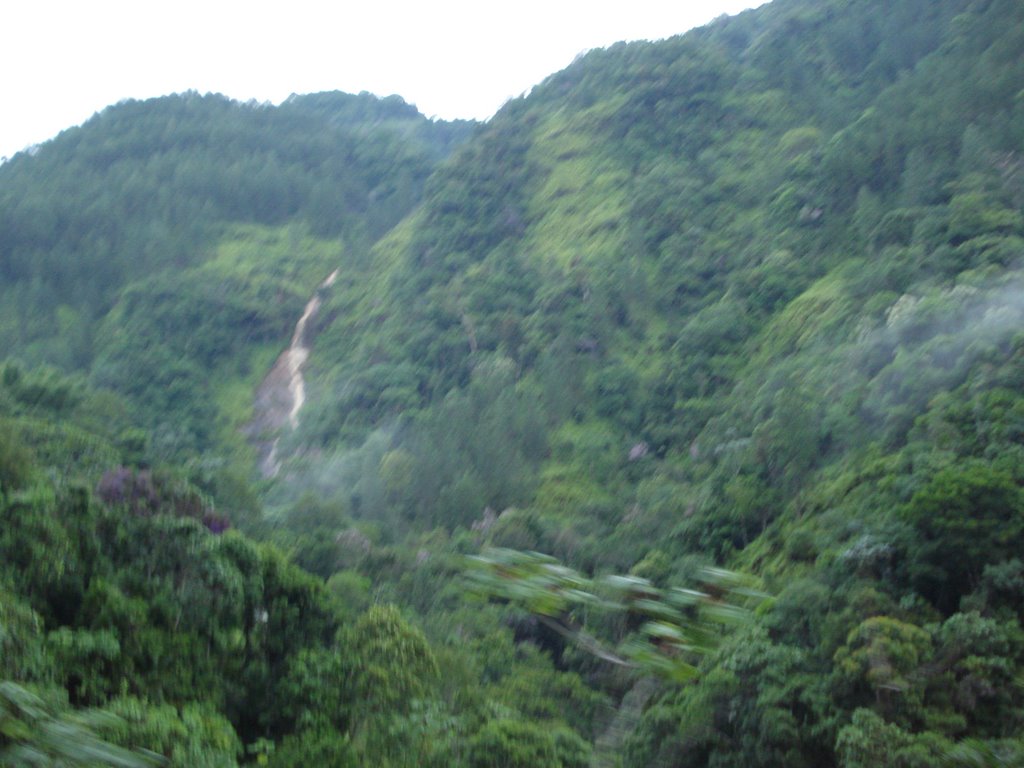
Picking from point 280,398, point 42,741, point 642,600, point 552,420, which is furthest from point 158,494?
point 280,398

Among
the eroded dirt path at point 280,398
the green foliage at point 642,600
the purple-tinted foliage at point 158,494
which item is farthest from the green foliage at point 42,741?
the eroded dirt path at point 280,398

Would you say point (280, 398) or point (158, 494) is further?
point (280, 398)

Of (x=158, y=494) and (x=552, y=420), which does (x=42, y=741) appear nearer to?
(x=158, y=494)

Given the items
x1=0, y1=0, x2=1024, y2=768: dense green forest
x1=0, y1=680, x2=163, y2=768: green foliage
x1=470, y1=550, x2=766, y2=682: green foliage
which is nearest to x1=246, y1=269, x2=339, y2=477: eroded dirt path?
x1=0, y1=0, x2=1024, y2=768: dense green forest

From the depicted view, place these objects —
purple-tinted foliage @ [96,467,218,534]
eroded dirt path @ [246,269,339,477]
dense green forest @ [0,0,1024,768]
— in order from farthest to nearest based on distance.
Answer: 1. eroded dirt path @ [246,269,339,477]
2. purple-tinted foliage @ [96,467,218,534]
3. dense green forest @ [0,0,1024,768]

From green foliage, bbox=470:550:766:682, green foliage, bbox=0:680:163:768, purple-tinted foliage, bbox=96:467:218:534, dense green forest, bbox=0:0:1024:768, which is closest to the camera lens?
green foliage, bbox=0:680:163:768

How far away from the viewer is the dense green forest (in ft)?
49.0

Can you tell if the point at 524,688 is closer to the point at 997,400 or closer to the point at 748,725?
the point at 748,725

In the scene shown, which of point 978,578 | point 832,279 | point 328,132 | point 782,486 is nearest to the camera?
point 978,578

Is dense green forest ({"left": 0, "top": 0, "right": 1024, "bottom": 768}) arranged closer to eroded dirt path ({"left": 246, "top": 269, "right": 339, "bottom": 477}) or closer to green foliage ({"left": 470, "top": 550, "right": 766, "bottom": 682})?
green foliage ({"left": 470, "top": 550, "right": 766, "bottom": 682})

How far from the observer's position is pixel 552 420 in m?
54.2

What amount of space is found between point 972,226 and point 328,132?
9151 centimetres

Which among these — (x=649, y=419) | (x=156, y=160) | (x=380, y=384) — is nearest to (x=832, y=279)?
(x=649, y=419)

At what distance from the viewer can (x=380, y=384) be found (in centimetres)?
6341
